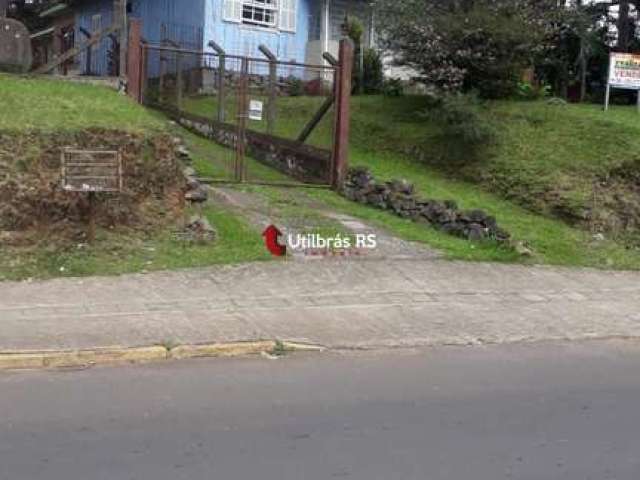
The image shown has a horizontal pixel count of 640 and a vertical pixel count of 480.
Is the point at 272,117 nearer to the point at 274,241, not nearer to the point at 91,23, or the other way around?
the point at 274,241

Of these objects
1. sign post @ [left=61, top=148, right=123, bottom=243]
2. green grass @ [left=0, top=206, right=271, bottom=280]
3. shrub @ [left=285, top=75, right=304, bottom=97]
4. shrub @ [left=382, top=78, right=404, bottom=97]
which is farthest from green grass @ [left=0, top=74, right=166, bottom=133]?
shrub @ [left=382, top=78, right=404, bottom=97]

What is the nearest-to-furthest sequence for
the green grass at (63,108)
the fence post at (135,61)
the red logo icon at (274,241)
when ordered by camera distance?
1. the red logo icon at (274,241)
2. the green grass at (63,108)
3. the fence post at (135,61)

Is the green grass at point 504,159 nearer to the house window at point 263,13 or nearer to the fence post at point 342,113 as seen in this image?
the fence post at point 342,113

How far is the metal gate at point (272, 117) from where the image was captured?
14.6 metres

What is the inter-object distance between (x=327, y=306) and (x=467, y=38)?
9.17 meters

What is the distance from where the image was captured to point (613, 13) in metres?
22.2

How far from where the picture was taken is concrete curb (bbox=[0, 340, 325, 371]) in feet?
22.2

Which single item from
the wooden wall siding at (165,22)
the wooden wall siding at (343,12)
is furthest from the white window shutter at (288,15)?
the wooden wall siding at (165,22)

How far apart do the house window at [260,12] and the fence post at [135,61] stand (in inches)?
382

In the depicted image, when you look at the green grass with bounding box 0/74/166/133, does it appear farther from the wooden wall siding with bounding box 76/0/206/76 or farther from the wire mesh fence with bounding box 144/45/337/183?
the wooden wall siding with bounding box 76/0/206/76

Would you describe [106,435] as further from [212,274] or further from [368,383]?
[212,274]

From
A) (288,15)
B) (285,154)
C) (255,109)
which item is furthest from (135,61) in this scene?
(288,15)

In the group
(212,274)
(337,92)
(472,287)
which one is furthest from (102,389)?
(337,92)

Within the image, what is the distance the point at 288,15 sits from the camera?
2470 cm
